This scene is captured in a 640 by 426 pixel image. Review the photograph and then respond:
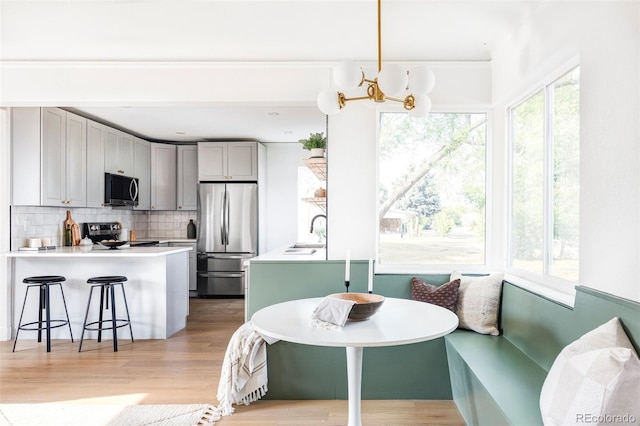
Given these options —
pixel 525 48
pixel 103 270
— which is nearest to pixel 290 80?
pixel 525 48

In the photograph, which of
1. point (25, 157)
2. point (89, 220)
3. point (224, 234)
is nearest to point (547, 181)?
point (25, 157)

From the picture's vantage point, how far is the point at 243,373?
107 inches

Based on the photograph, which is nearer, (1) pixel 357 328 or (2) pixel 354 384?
(1) pixel 357 328

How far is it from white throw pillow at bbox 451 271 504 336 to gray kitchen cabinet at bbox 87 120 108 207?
14.2ft

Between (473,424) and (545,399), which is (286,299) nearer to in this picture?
(473,424)

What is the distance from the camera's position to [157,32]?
2943mm

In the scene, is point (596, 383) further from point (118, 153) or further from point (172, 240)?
point (172, 240)

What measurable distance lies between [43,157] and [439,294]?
3973 mm

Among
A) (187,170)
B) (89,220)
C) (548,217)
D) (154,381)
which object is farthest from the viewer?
(187,170)

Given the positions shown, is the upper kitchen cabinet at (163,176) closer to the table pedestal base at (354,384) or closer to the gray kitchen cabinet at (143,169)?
the gray kitchen cabinet at (143,169)

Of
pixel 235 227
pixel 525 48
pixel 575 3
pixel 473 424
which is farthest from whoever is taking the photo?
pixel 235 227

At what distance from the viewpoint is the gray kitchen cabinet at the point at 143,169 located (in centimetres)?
609

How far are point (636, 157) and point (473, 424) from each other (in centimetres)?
158

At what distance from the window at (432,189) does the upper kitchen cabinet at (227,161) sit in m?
3.41
